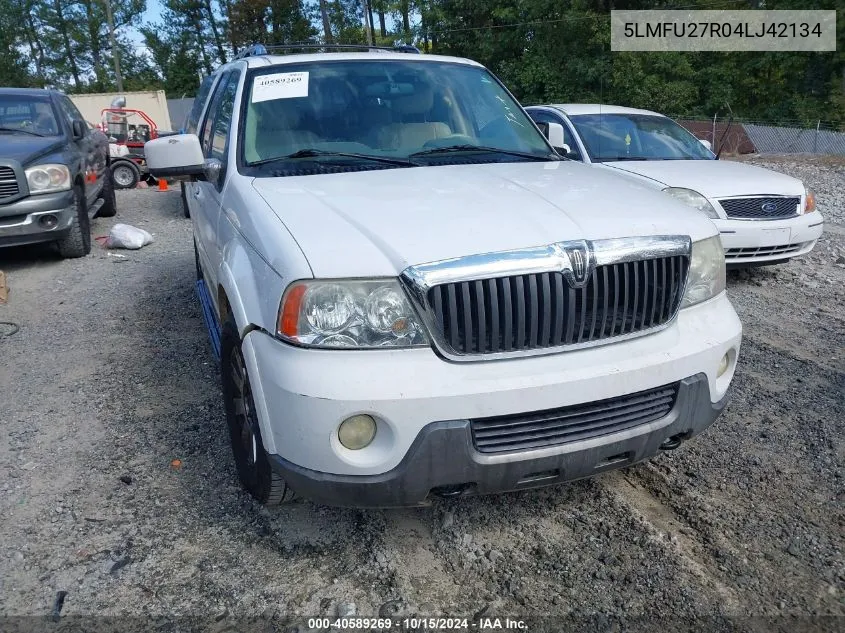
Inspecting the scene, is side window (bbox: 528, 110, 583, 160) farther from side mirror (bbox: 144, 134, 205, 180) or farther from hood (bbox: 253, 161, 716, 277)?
side mirror (bbox: 144, 134, 205, 180)

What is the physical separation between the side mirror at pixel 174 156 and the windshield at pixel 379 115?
29 cm

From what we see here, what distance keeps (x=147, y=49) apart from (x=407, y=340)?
6077cm

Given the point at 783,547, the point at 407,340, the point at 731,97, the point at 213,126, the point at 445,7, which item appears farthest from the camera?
the point at 445,7

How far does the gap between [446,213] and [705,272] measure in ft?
3.49

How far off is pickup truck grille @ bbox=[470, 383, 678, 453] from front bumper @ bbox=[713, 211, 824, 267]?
4205 mm

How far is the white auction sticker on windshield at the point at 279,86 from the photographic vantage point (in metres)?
3.58

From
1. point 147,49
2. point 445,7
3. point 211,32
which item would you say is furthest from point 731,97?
point 147,49

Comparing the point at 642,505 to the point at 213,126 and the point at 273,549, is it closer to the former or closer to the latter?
the point at 273,549

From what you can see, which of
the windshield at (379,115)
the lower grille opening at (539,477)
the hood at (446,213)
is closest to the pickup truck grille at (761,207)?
the windshield at (379,115)

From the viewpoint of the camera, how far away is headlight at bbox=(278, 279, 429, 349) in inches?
90.2

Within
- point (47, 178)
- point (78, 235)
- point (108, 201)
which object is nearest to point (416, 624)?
point (47, 178)

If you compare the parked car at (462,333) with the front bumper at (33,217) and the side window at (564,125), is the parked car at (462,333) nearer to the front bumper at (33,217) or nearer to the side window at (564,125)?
the side window at (564,125)

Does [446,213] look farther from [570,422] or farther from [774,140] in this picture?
[774,140]

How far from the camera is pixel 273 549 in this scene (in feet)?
9.05
